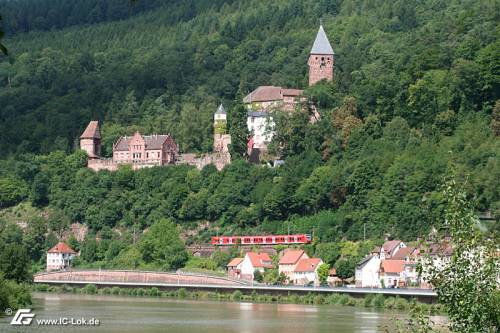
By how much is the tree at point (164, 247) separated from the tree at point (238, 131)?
9465mm

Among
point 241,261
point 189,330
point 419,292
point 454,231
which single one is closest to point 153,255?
point 241,261

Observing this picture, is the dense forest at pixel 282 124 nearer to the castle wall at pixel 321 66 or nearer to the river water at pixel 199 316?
the castle wall at pixel 321 66

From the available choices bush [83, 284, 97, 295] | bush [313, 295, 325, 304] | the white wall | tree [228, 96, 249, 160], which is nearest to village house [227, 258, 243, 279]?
bush [83, 284, 97, 295]

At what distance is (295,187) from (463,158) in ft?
44.3

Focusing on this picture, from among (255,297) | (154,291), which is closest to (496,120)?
(255,297)

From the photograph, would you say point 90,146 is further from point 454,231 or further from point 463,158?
point 454,231

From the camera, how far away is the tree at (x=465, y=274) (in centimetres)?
2369

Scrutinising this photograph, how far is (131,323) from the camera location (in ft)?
170

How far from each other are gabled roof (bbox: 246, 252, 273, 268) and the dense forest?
333 centimetres

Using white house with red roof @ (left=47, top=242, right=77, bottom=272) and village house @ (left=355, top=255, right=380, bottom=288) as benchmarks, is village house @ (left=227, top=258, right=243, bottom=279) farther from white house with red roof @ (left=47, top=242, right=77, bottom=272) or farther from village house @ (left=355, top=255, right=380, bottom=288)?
white house with red roof @ (left=47, top=242, right=77, bottom=272)

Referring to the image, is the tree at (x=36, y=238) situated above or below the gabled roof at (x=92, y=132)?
below

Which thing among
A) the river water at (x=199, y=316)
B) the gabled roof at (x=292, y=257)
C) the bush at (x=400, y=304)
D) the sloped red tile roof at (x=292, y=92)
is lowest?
the river water at (x=199, y=316)

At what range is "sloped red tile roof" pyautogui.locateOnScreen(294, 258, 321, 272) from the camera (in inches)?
3227

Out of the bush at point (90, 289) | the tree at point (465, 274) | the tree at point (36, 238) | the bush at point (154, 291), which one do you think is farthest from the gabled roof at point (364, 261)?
the tree at point (465, 274)
